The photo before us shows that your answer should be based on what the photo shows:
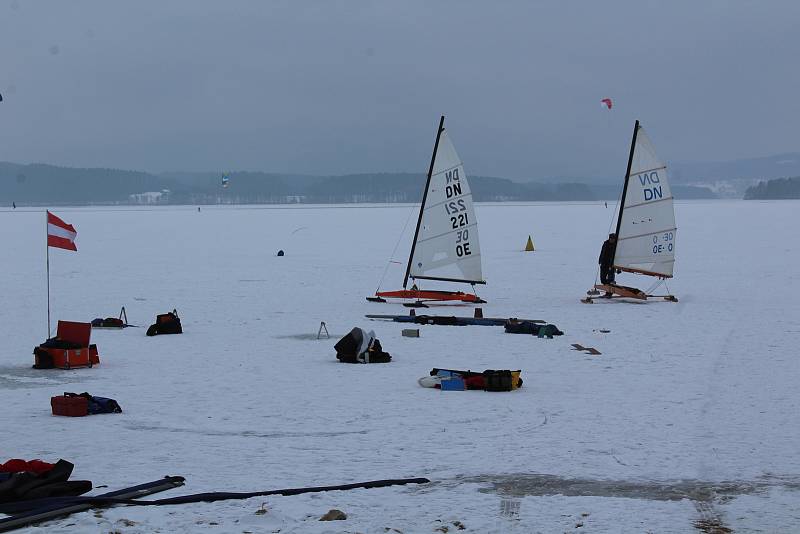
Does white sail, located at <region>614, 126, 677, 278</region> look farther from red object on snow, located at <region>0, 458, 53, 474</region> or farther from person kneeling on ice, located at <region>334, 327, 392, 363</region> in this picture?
red object on snow, located at <region>0, 458, 53, 474</region>

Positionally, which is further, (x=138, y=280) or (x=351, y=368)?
(x=138, y=280)

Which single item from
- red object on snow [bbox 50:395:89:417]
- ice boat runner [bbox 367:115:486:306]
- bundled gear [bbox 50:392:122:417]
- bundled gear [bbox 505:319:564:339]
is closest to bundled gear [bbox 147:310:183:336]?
bundled gear [bbox 505:319:564:339]

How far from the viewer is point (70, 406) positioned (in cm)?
1133

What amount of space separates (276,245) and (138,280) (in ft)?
65.4

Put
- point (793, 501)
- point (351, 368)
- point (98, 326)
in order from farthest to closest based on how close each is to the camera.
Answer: point (98, 326)
point (351, 368)
point (793, 501)

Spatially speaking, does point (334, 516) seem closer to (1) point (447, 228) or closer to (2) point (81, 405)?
(2) point (81, 405)

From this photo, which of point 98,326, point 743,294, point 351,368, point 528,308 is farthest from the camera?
point 743,294

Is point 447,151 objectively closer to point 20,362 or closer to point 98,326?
point 98,326

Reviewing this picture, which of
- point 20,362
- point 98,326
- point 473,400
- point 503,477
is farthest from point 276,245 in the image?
point 503,477

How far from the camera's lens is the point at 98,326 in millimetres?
19250

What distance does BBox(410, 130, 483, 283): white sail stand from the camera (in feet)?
76.8

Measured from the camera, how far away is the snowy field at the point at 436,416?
805 cm

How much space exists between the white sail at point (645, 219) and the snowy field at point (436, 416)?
129cm

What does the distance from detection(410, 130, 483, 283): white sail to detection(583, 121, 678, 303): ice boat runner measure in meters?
3.40
